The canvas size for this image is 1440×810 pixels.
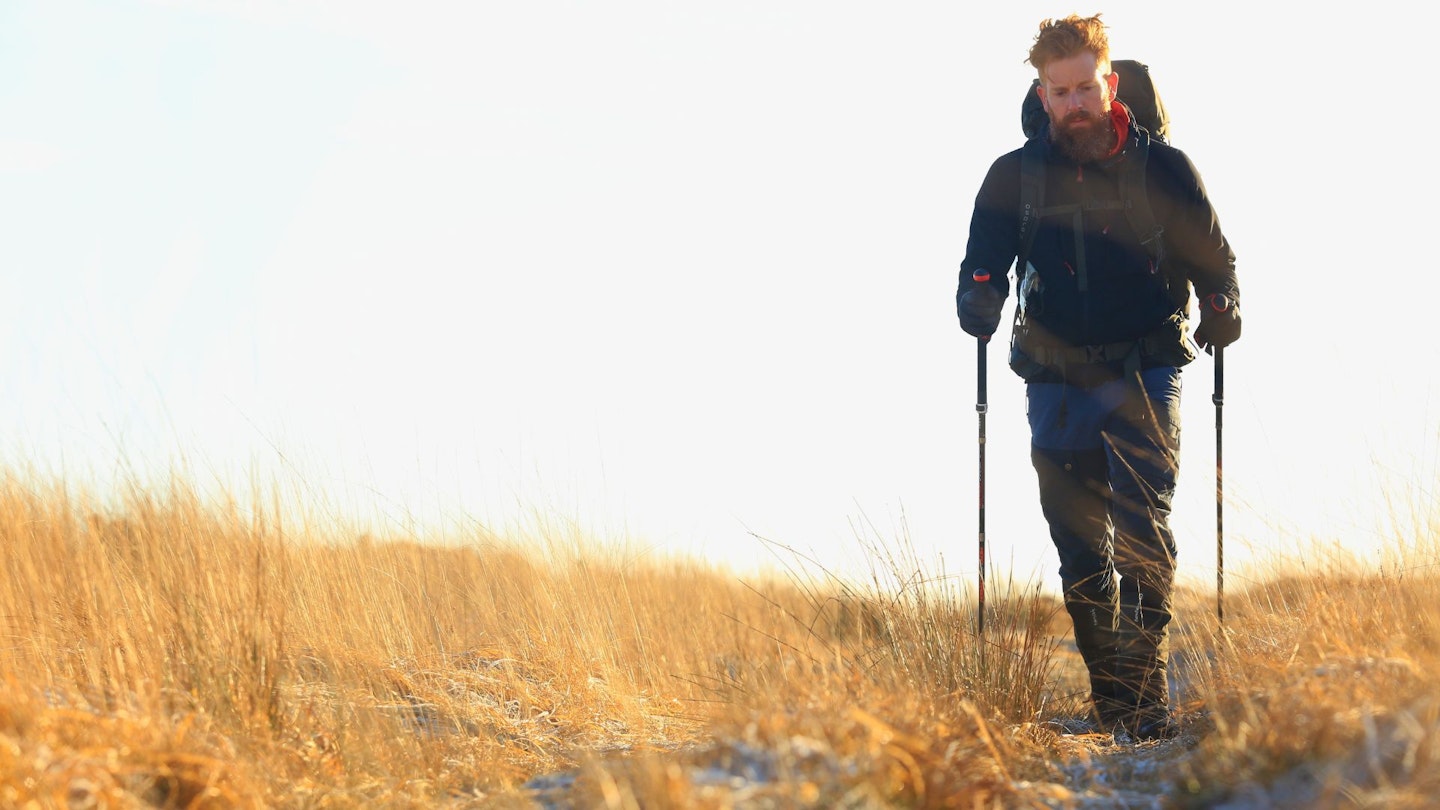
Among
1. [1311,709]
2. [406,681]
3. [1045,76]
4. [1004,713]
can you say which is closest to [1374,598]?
[1004,713]

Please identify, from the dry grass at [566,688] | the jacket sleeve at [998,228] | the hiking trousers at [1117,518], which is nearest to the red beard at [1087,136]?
the jacket sleeve at [998,228]

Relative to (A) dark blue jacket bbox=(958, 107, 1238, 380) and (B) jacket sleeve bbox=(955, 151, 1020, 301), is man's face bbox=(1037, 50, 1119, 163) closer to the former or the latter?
(A) dark blue jacket bbox=(958, 107, 1238, 380)

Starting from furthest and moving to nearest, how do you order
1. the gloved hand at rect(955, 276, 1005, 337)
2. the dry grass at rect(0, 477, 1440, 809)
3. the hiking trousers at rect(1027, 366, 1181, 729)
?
1. the gloved hand at rect(955, 276, 1005, 337)
2. the hiking trousers at rect(1027, 366, 1181, 729)
3. the dry grass at rect(0, 477, 1440, 809)

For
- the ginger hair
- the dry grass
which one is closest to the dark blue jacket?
the ginger hair

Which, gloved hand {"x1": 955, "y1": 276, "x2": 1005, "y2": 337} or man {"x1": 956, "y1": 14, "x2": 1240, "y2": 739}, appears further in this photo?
gloved hand {"x1": 955, "y1": 276, "x2": 1005, "y2": 337}

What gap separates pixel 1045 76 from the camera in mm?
4305

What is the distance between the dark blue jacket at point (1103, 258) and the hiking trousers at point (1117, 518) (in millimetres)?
136

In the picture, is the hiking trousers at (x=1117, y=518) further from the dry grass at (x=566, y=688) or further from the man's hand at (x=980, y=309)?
the man's hand at (x=980, y=309)

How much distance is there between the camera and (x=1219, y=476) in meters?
4.52

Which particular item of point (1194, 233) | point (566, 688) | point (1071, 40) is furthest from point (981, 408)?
point (566, 688)

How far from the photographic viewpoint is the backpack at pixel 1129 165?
13.9 feet

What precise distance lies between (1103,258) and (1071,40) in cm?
79

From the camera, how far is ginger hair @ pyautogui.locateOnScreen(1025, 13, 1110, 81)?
4.20m

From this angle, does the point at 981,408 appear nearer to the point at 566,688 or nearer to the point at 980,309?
the point at 980,309
